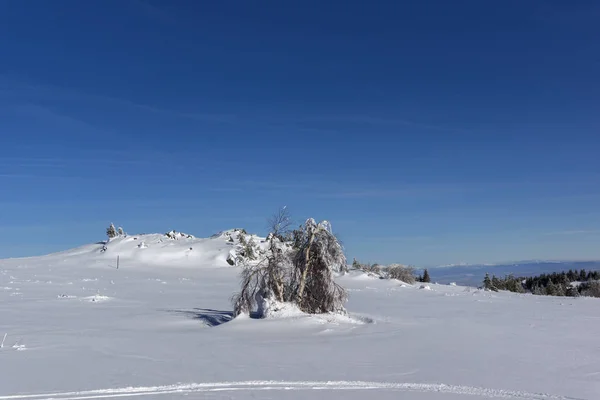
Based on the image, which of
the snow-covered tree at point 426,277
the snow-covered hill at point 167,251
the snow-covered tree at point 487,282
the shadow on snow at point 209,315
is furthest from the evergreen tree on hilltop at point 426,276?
the shadow on snow at point 209,315

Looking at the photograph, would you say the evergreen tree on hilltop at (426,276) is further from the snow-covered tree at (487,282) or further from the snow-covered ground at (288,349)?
the snow-covered ground at (288,349)

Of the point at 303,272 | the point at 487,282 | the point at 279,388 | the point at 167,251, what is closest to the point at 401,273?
the point at 487,282

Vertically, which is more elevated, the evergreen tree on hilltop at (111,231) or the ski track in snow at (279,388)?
the evergreen tree on hilltop at (111,231)

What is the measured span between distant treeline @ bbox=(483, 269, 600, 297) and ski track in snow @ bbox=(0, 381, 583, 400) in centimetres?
3458

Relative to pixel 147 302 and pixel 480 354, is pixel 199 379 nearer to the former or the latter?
pixel 480 354

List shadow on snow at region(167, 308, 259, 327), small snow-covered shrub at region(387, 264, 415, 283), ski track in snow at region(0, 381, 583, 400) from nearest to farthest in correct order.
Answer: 1. ski track in snow at region(0, 381, 583, 400)
2. shadow on snow at region(167, 308, 259, 327)
3. small snow-covered shrub at region(387, 264, 415, 283)

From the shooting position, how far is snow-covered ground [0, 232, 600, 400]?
10.5 meters

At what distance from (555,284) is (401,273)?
70.1 ft

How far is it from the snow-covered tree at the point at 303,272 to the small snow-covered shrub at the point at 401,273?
933 inches

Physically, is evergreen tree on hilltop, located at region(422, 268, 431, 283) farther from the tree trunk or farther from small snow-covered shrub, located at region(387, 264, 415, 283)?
the tree trunk

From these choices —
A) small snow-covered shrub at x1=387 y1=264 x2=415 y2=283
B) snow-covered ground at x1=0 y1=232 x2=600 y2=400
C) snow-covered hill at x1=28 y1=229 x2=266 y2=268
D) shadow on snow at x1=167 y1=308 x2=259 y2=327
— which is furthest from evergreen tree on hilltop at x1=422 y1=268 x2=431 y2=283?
→ shadow on snow at x1=167 y1=308 x2=259 y2=327

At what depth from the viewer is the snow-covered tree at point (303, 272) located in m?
20.5

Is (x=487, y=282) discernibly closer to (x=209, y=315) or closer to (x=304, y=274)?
(x=304, y=274)

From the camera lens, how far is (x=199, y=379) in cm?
1103
